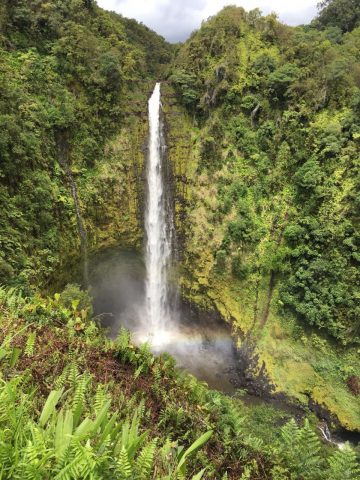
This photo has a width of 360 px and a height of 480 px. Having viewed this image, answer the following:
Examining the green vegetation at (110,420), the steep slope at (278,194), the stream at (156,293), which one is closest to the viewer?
the green vegetation at (110,420)

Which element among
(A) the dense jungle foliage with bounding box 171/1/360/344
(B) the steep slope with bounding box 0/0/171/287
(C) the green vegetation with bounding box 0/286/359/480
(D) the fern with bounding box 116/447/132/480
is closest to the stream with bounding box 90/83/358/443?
(B) the steep slope with bounding box 0/0/171/287

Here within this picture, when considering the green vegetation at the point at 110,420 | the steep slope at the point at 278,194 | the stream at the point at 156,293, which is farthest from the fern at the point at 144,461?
the stream at the point at 156,293

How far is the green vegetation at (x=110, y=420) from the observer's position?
2.09 meters

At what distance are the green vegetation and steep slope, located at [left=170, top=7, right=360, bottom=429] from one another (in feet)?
35.1

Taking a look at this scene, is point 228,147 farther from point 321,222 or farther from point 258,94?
point 321,222

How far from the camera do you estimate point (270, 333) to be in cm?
1653

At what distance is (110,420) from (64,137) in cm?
1771

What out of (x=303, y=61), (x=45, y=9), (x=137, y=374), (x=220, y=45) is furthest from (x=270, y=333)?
(x=45, y=9)

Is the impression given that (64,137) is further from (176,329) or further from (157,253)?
(176,329)

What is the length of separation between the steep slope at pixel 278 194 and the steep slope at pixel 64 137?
371cm

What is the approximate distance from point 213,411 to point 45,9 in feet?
73.3

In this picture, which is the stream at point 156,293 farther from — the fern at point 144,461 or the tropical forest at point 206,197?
the fern at point 144,461

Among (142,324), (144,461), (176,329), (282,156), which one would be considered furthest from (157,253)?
(144,461)

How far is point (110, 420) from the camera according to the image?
244cm
